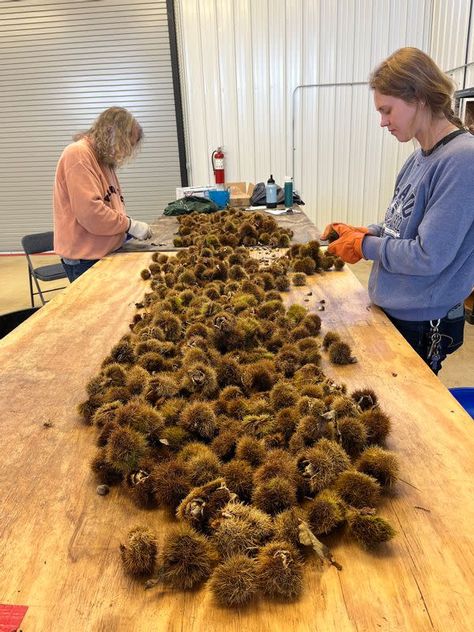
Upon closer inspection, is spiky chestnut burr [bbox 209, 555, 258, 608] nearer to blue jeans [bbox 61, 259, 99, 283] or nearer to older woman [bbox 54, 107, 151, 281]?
older woman [bbox 54, 107, 151, 281]

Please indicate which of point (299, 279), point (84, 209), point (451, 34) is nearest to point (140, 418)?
point (299, 279)

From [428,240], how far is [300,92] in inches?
188

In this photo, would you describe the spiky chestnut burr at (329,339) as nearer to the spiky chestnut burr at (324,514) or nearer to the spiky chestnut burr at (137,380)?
the spiky chestnut burr at (137,380)

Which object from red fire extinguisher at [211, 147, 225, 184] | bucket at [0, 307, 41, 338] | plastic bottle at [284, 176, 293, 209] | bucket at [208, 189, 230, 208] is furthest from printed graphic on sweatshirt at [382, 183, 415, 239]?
red fire extinguisher at [211, 147, 225, 184]

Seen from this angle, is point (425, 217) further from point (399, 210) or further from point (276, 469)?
point (276, 469)

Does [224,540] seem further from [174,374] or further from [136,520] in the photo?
[174,374]

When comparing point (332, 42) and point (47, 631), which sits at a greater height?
point (332, 42)

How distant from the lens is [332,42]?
545 cm

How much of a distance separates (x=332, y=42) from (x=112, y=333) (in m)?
5.05

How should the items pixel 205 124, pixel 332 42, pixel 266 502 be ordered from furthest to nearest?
pixel 205 124
pixel 332 42
pixel 266 502

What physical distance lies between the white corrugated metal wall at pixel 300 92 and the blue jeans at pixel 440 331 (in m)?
4.53

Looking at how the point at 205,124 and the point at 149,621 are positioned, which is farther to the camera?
the point at 205,124

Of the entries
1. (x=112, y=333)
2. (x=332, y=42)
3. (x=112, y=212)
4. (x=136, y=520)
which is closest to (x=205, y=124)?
(x=332, y=42)

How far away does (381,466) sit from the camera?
921mm
